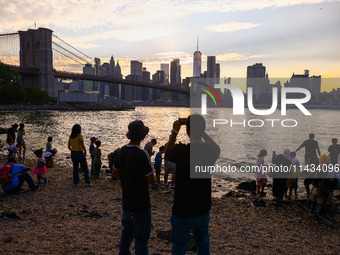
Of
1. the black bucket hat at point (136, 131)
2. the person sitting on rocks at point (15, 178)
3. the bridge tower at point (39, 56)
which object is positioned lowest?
the person sitting on rocks at point (15, 178)

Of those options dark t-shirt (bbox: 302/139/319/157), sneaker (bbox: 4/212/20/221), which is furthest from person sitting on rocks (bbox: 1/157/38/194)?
dark t-shirt (bbox: 302/139/319/157)

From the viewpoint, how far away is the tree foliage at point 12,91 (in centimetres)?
7138

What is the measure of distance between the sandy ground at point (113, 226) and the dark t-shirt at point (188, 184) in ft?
6.13

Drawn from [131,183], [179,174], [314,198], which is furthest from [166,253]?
[314,198]

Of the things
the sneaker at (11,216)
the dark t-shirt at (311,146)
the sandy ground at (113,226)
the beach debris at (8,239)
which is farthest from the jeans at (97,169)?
the dark t-shirt at (311,146)

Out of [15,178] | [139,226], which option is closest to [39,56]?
[15,178]

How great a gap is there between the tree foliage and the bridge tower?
9470 millimetres

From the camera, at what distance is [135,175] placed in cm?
341

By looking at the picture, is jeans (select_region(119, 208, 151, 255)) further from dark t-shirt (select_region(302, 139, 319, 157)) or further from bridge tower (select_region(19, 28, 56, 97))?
bridge tower (select_region(19, 28, 56, 97))

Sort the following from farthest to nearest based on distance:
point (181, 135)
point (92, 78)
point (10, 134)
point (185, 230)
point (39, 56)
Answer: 1. point (39, 56)
2. point (92, 78)
3. point (181, 135)
4. point (10, 134)
5. point (185, 230)

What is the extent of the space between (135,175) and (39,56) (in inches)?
3925

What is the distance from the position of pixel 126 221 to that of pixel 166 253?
4.47ft

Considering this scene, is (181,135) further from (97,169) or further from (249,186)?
(97,169)

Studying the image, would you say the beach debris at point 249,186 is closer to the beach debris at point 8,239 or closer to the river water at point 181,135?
the river water at point 181,135
